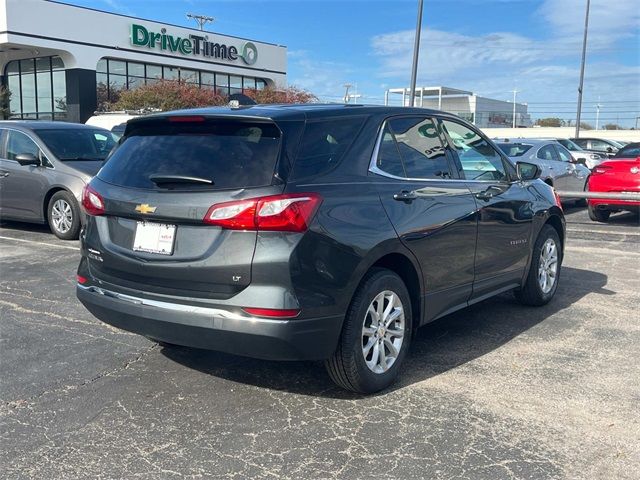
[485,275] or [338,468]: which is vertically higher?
[485,275]

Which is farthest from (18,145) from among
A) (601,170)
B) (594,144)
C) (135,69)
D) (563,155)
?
(135,69)

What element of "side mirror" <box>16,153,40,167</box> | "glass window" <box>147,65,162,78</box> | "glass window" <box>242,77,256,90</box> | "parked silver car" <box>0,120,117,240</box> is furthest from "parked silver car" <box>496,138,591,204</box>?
"glass window" <box>242,77,256,90</box>

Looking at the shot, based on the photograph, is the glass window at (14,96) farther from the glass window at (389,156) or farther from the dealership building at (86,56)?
the glass window at (389,156)

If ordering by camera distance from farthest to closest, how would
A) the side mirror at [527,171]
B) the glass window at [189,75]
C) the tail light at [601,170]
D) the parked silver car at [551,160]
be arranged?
the glass window at [189,75] < the parked silver car at [551,160] < the tail light at [601,170] < the side mirror at [527,171]

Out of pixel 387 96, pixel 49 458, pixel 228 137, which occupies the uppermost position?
pixel 387 96

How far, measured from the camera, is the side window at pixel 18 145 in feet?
33.6

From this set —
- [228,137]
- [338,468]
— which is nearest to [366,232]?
[228,137]

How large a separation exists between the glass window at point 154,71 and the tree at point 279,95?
4.88 m

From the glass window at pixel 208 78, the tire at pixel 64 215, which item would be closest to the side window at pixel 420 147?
the tire at pixel 64 215

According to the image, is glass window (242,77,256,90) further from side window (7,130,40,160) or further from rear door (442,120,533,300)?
rear door (442,120,533,300)

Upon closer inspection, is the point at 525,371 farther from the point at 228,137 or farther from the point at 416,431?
the point at 228,137

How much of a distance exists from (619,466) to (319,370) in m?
1.96

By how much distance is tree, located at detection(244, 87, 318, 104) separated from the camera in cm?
3816

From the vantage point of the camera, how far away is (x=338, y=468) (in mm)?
3240
